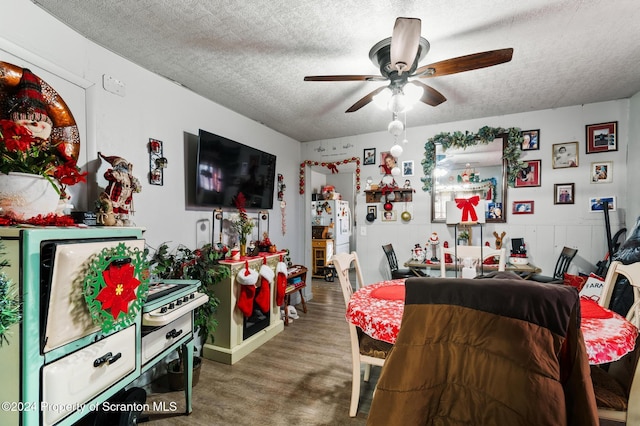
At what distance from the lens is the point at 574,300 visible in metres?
0.83

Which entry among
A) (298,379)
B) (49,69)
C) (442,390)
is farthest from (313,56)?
(298,379)

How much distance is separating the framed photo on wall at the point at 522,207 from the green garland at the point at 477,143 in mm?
240

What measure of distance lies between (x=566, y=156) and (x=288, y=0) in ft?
11.2

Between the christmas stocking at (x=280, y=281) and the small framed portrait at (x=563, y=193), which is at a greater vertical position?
the small framed portrait at (x=563, y=193)

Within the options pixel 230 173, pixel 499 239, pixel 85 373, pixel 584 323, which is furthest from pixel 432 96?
pixel 85 373

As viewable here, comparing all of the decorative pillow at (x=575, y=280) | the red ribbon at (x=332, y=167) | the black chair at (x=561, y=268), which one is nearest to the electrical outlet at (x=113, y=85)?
the red ribbon at (x=332, y=167)

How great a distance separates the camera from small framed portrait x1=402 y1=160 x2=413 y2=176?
3791mm

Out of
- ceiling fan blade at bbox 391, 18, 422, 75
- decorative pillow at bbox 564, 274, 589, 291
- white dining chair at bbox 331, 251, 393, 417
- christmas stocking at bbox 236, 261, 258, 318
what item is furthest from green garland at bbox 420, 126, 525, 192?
christmas stocking at bbox 236, 261, 258, 318

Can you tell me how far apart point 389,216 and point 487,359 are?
3.12 m

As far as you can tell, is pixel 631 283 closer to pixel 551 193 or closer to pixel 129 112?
pixel 551 193

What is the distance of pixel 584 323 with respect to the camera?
4.28 ft

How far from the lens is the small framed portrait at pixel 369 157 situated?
4012mm

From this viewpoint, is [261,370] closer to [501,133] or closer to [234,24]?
[234,24]

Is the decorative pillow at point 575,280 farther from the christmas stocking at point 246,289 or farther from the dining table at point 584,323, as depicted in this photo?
the christmas stocking at point 246,289
